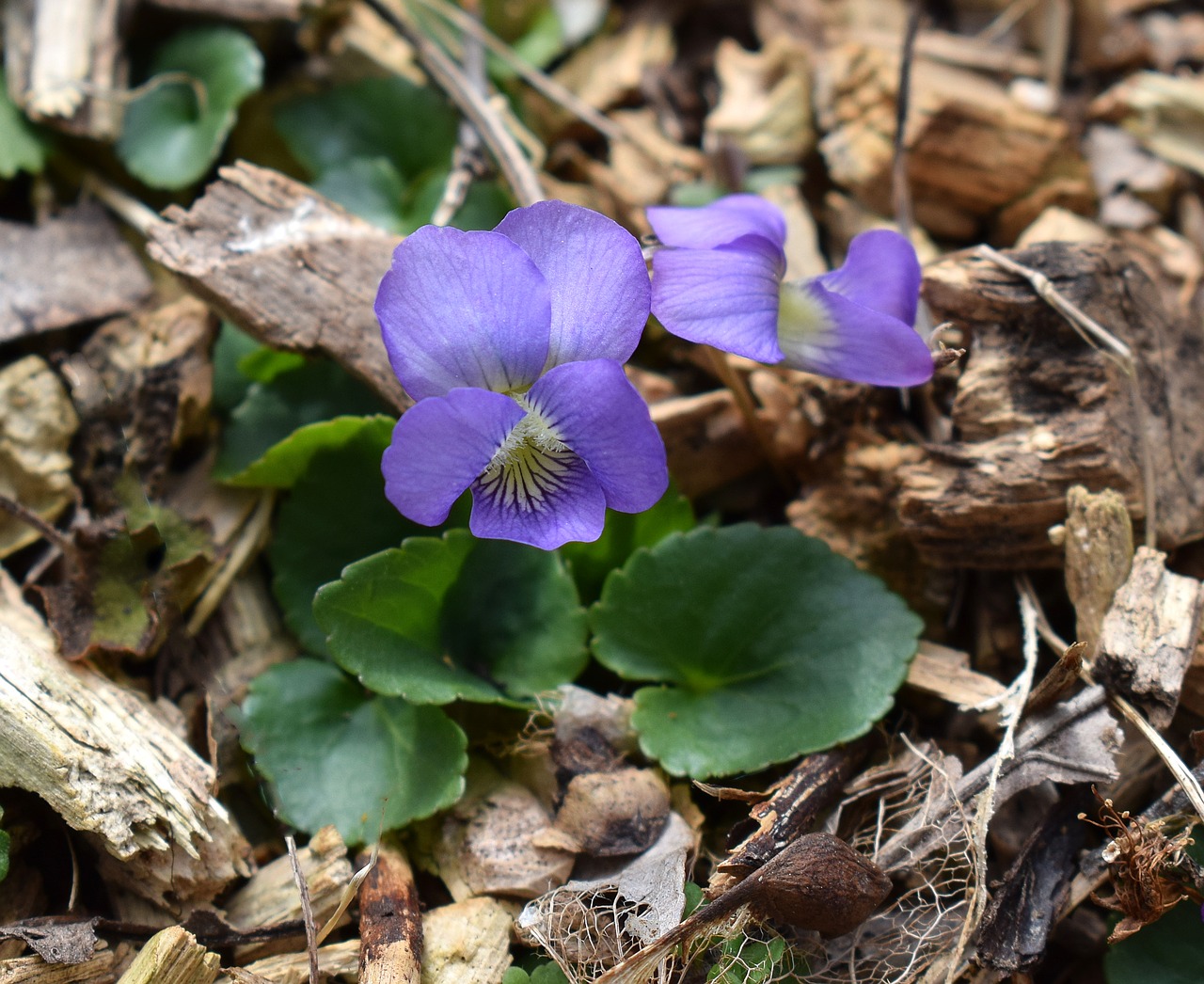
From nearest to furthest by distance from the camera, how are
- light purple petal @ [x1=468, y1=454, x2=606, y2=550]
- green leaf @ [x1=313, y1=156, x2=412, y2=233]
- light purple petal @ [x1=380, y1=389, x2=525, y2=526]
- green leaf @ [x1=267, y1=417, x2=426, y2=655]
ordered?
light purple petal @ [x1=380, y1=389, x2=525, y2=526] → light purple petal @ [x1=468, y1=454, x2=606, y2=550] → green leaf @ [x1=267, y1=417, x2=426, y2=655] → green leaf @ [x1=313, y1=156, x2=412, y2=233]

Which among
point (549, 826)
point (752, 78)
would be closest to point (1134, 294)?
point (752, 78)

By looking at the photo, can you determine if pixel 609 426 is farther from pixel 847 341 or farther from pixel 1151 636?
pixel 1151 636

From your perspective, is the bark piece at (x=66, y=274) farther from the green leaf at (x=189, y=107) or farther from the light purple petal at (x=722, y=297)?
the light purple petal at (x=722, y=297)

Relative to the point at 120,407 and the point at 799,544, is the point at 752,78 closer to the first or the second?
the point at 799,544

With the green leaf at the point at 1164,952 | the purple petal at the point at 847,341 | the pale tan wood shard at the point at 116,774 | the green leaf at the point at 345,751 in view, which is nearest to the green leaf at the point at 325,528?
the green leaf at the point at 345,751

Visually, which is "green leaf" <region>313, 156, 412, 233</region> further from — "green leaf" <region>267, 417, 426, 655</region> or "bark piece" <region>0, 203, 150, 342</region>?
"green leaf" <region>267, 417, 426, 655</region>

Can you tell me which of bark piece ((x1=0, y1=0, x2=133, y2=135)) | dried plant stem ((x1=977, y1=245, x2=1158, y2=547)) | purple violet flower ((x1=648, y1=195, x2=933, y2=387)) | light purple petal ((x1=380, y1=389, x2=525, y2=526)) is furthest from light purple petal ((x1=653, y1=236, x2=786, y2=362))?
bark piece ((x1=0, y1=0, x2=133, y2=135))

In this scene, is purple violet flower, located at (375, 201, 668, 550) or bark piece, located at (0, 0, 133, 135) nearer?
purple violet flower, located at (375, 201, 668, 550)

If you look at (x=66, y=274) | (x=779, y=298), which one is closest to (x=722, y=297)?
(x=779, y=298)
